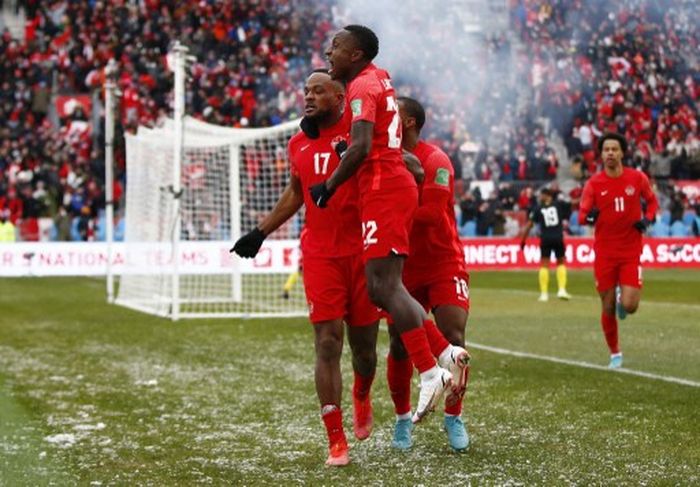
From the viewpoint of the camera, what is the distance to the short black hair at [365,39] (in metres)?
6.24

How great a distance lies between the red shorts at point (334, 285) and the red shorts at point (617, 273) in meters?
4.87

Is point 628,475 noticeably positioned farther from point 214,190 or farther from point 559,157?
point 559,157

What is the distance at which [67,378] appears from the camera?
423 inches

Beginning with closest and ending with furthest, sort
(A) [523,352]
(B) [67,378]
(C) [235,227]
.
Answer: (B) [67,378]
(A) [523,352]
(C) [235,227]

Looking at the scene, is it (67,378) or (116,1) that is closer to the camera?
(67,378)

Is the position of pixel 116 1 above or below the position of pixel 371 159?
above

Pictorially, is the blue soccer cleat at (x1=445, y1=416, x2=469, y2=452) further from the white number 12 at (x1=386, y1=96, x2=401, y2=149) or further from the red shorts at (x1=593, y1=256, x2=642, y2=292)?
the red shorts at (x1=593, y1=256, x2=642, y2=292)

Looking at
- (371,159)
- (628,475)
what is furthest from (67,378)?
(628,475)

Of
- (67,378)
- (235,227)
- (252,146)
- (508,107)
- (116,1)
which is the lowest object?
(67,378)

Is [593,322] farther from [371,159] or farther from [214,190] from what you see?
[371,159]

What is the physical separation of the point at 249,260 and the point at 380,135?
1914 centimetres

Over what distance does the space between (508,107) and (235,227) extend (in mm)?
15869

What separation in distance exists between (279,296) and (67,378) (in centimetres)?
1121

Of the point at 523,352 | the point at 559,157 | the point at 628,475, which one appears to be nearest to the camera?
the point at 628,475
